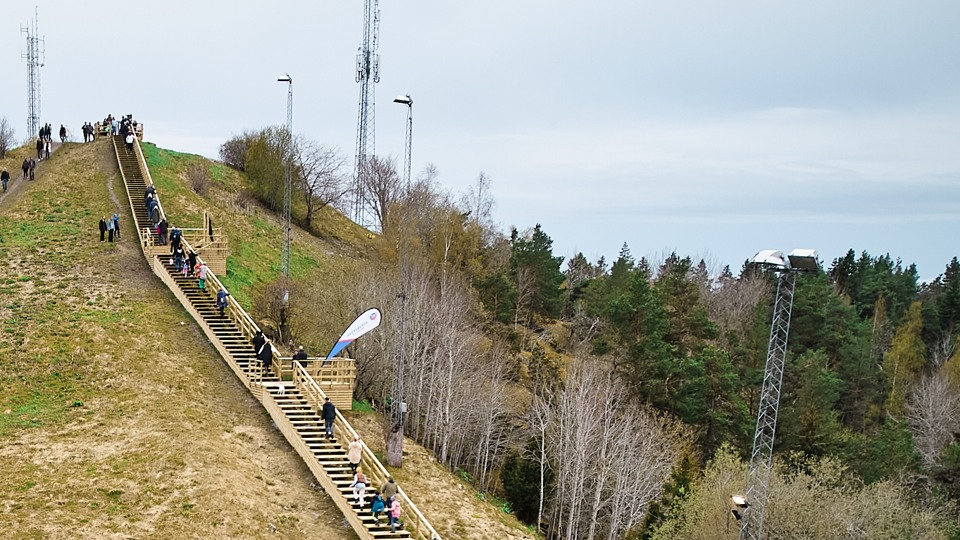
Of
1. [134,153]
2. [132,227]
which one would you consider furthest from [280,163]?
[132,227]

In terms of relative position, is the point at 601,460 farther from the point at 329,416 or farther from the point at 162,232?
the point at 162,232

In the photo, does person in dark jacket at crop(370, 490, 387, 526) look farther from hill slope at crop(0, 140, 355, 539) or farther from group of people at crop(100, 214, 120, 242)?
group of people at crop(100, 214, 120, 242)

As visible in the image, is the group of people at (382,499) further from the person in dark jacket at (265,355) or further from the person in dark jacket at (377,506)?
the person in dark jacket at (265,355)

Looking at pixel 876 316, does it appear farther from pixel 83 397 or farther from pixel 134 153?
pixel 83 397

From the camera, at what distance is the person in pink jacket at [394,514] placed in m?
19.8

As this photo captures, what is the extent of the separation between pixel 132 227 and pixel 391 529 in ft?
87.6

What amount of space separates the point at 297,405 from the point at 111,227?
18.3 metres

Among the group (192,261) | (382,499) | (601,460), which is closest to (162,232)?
(192,261)

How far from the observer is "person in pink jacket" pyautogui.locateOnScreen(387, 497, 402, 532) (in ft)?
65.0

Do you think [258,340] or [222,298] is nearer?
[258,340]

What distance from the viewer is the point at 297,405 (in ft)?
83.2

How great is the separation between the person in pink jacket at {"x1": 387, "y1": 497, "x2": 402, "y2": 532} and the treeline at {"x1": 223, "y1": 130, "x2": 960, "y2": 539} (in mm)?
5876

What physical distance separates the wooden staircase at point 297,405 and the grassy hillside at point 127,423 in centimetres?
43

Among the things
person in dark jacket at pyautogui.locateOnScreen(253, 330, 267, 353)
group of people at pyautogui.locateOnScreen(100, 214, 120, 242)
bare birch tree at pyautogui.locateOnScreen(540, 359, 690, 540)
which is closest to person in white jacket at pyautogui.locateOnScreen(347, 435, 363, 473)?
person in dark jacket at pyautogui.locateOnScreen(253, 330, 267, 353)
